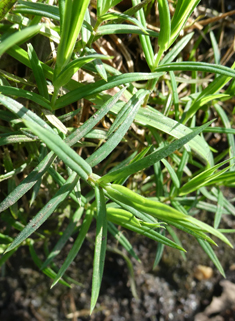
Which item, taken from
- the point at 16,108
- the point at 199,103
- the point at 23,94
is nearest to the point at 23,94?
the point at 23,94

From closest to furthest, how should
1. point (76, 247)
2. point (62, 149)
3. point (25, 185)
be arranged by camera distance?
point (62, 149), point (25, 185), point (76, 247)

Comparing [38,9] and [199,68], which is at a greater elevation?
[38,9]

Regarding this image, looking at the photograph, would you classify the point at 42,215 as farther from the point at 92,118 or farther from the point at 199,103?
the point at 199,103

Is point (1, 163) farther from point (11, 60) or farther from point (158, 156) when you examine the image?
point (158, 156)

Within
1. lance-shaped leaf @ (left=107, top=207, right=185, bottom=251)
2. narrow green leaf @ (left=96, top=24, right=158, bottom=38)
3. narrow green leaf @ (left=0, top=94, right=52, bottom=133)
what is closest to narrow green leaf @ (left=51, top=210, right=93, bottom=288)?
lance-shaped leaf @ (left=107, top=207, right=185, bottom=251)

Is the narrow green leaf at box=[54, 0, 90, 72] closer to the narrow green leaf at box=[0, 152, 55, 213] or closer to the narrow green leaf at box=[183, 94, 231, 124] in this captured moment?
the narrow green leaf at box=[0, 152, 55, 213]

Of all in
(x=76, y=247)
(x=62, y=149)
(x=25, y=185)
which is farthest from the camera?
(x=76, y=247)
